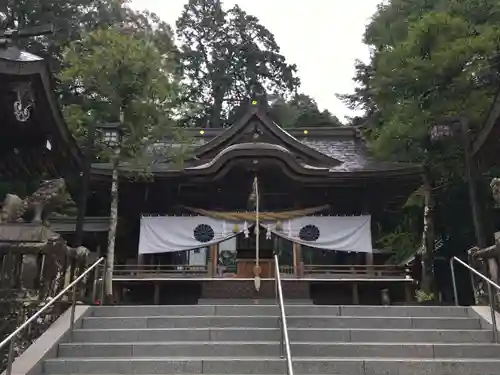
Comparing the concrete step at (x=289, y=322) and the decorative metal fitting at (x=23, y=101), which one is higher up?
the decorative metal fitting at (x=23, y=101)

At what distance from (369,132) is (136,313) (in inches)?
480

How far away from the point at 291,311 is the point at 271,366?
175 centimetres

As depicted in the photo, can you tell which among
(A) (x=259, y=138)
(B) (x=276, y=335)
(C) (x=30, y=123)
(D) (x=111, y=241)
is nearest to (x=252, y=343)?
(B) (x=276, y=335)

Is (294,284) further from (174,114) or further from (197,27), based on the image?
(197,27)

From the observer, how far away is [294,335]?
5980 mm

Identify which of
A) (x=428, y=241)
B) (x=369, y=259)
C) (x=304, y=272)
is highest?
(x=428, y=241)

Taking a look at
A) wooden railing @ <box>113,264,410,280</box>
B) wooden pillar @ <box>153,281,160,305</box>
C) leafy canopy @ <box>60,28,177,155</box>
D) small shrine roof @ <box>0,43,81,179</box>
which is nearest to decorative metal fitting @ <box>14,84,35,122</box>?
small shrine roof @ <box>0,43,81,179</box>

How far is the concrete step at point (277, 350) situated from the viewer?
5484 millimetres

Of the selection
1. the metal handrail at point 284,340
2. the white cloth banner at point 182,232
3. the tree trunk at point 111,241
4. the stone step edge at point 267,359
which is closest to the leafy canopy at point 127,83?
the tree trunk at point 111,241

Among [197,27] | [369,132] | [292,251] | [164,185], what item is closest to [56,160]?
[164,185]

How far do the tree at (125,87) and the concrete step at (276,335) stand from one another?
4871mm

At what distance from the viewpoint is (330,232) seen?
13.8 meters

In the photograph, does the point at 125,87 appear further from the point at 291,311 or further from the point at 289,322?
the point at 289,322

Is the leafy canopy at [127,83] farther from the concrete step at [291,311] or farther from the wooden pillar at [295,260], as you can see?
the concrete step at [291,311]
